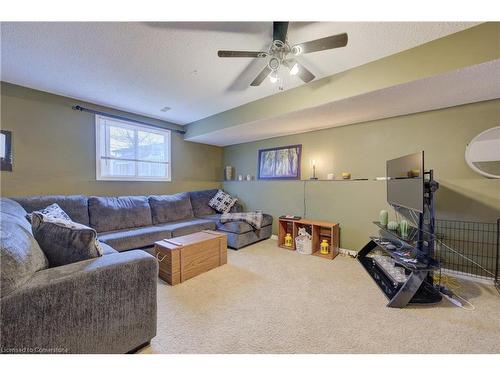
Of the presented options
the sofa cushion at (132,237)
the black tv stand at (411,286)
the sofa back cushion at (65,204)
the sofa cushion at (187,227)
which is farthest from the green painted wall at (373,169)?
the sofa back cushion at (65,204)

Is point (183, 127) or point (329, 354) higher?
point (183, 127)

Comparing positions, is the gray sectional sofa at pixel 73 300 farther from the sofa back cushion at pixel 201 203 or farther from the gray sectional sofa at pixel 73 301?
the sofa back cushion at pixel 201 203

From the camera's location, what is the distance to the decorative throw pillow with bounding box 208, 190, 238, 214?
4320mm

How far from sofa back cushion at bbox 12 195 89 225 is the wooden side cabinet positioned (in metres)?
2.93

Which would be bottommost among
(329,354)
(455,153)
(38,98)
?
(329,354)

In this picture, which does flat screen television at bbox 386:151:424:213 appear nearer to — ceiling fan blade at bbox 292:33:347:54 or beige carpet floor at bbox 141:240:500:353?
beige carpet floor at bbox 141:240:500:353

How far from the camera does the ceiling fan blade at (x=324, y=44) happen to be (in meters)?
1.44

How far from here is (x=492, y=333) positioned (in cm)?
145

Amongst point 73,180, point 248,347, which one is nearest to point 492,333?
point 248,347

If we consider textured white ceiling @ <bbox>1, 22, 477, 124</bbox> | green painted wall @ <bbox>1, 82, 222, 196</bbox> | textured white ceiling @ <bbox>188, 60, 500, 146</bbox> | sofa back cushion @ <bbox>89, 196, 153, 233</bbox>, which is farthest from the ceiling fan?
green painted wall @ <bbox>1, 82, 222, 196</bbox>
